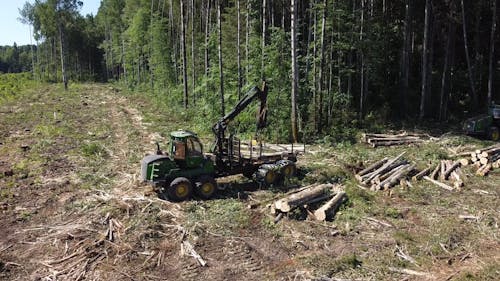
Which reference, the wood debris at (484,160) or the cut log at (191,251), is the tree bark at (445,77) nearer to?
the wood debris at (484,160)

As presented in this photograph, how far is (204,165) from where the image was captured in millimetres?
13750

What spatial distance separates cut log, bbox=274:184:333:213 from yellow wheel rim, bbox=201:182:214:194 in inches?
96.8

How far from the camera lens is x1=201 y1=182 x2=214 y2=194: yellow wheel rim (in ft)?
43.5

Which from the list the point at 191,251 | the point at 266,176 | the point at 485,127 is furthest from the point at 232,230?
the point at 485,127

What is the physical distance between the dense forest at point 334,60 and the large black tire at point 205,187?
28.3ft

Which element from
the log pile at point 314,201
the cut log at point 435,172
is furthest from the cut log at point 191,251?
the cut log at point 435,172

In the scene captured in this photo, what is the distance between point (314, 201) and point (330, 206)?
0.65 m

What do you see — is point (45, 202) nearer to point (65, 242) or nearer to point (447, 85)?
point (65, 242)

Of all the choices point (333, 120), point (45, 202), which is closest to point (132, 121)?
point (333, 120)

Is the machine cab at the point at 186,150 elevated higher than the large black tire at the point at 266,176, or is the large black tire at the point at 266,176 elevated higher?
the machine cab at the point at 186,150

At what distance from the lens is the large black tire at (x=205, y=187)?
1320cm

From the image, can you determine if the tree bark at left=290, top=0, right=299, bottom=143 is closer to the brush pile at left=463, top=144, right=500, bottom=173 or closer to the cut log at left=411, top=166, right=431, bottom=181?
the cut log at left=411, top=166, right=431, bottom=181

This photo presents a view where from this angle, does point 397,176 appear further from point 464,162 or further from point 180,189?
point 180,189

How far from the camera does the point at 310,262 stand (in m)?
9.30
